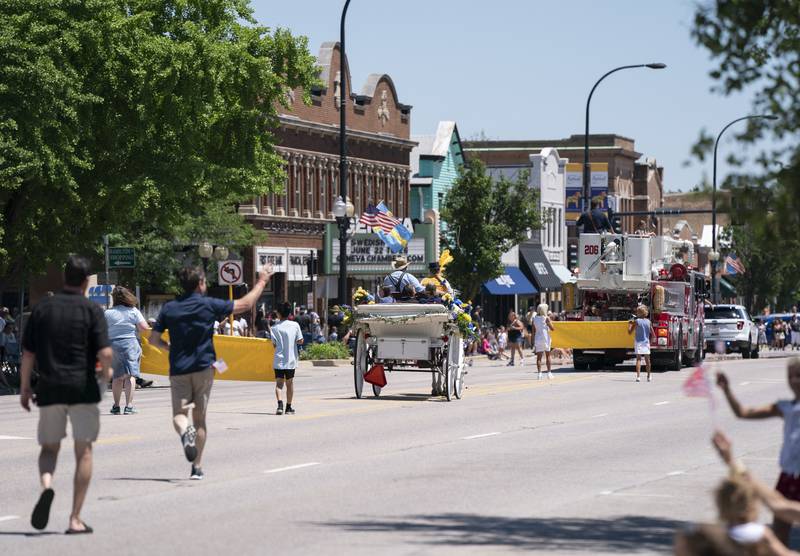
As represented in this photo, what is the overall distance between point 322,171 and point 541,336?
100ft

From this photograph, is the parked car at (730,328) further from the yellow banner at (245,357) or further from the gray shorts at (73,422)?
the gray shorts at (73,422)

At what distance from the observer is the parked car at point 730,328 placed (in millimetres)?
54125

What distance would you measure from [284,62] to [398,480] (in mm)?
28072

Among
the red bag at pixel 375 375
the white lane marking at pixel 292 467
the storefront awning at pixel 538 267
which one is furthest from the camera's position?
the storefront awning at pixel 538 267

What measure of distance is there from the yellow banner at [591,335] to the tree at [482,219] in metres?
24.5

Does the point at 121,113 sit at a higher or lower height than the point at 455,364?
higher

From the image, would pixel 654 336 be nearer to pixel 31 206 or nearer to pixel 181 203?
pixel 181 203

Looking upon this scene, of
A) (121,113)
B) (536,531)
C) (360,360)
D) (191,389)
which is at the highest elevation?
(121,113)

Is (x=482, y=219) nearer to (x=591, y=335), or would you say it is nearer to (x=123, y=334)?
(x=591, y=335)

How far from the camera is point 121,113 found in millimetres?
36094

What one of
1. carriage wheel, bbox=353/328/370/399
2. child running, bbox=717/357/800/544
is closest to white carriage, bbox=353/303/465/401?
carriage wheel, bbox=353/328/370/399

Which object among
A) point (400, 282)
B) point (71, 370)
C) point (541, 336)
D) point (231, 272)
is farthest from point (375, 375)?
point (71, 370)

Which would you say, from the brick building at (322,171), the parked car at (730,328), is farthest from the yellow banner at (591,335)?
the brick building at (322,171)

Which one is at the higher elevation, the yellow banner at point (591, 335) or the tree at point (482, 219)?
the tree at point (482, 219)
